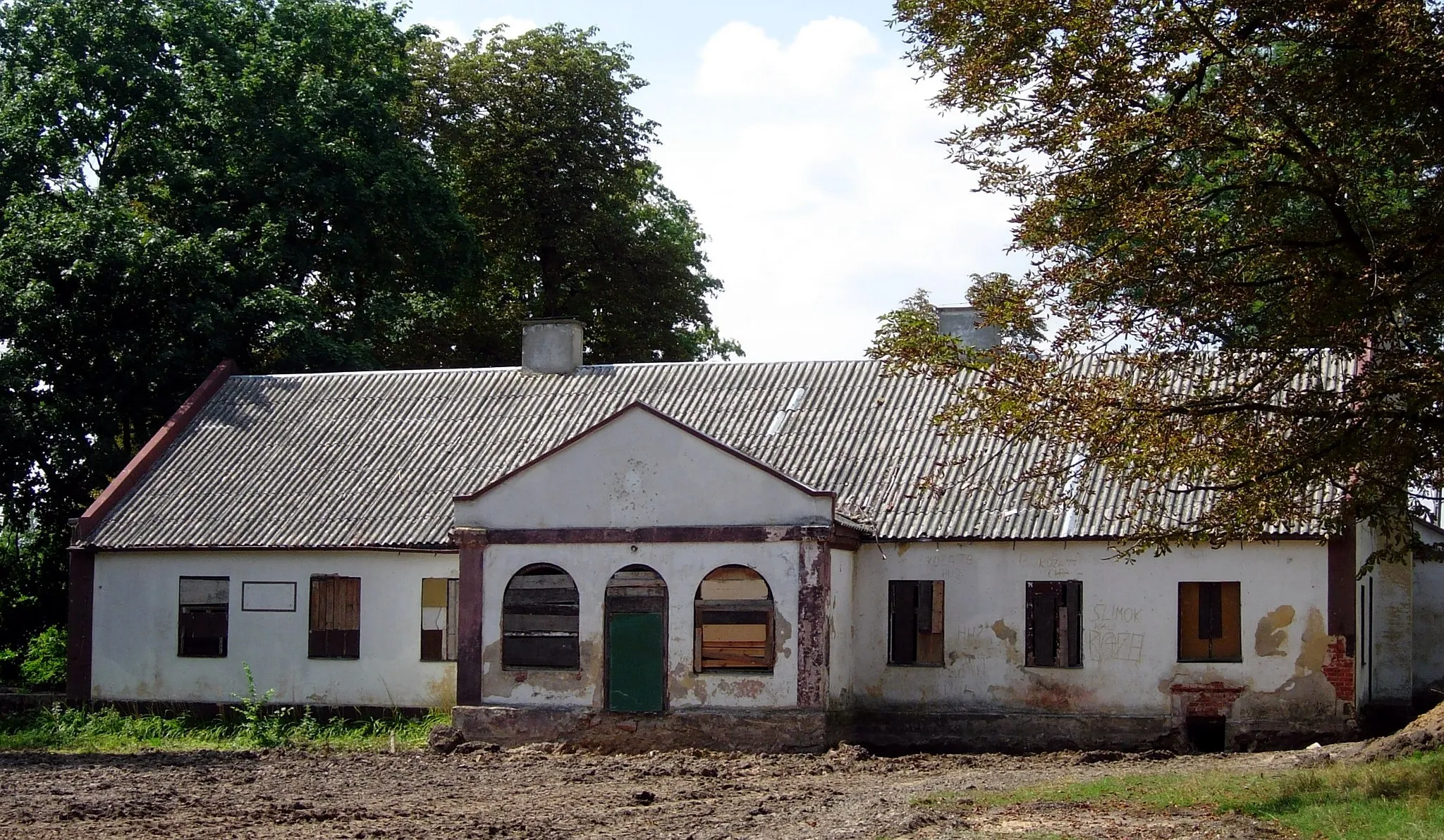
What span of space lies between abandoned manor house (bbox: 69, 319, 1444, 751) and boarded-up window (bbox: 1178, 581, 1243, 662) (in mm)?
36

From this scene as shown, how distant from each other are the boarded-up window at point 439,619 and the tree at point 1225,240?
39.5ft

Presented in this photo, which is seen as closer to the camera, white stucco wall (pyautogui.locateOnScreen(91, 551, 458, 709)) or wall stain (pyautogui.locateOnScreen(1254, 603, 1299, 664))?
wall stain (pyautogui.locateOnScreen(1254, 603, 1299, 664))

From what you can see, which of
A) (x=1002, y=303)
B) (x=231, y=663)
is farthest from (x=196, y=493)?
(x=1002, y=303)

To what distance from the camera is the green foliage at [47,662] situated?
30.9 metres

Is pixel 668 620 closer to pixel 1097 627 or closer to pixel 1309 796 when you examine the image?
pixel 1097 627

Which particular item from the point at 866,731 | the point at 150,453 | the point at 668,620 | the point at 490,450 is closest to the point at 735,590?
the point at 668,620

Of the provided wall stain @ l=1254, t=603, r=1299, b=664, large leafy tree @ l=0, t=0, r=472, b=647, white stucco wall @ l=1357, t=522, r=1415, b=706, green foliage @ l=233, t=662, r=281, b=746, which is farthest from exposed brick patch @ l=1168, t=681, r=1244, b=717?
large leafy tree @ l=0, t=0, r=472, b=647

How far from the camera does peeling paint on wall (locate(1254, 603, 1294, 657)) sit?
72.1 ft

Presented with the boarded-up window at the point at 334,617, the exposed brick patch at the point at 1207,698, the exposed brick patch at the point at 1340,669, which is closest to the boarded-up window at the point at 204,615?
Result: the boarded-up window at the point at 334,617

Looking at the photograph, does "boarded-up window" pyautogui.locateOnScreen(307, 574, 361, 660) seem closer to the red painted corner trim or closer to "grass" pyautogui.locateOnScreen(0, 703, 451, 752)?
"grass" pyautogui.locateOnScreen(0, 703, 451, 752)

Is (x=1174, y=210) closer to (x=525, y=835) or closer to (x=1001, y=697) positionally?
(x=525, y=835)

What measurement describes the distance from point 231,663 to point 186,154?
13.7 meters

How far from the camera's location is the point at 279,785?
18797mm

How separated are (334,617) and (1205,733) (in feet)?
44.5
